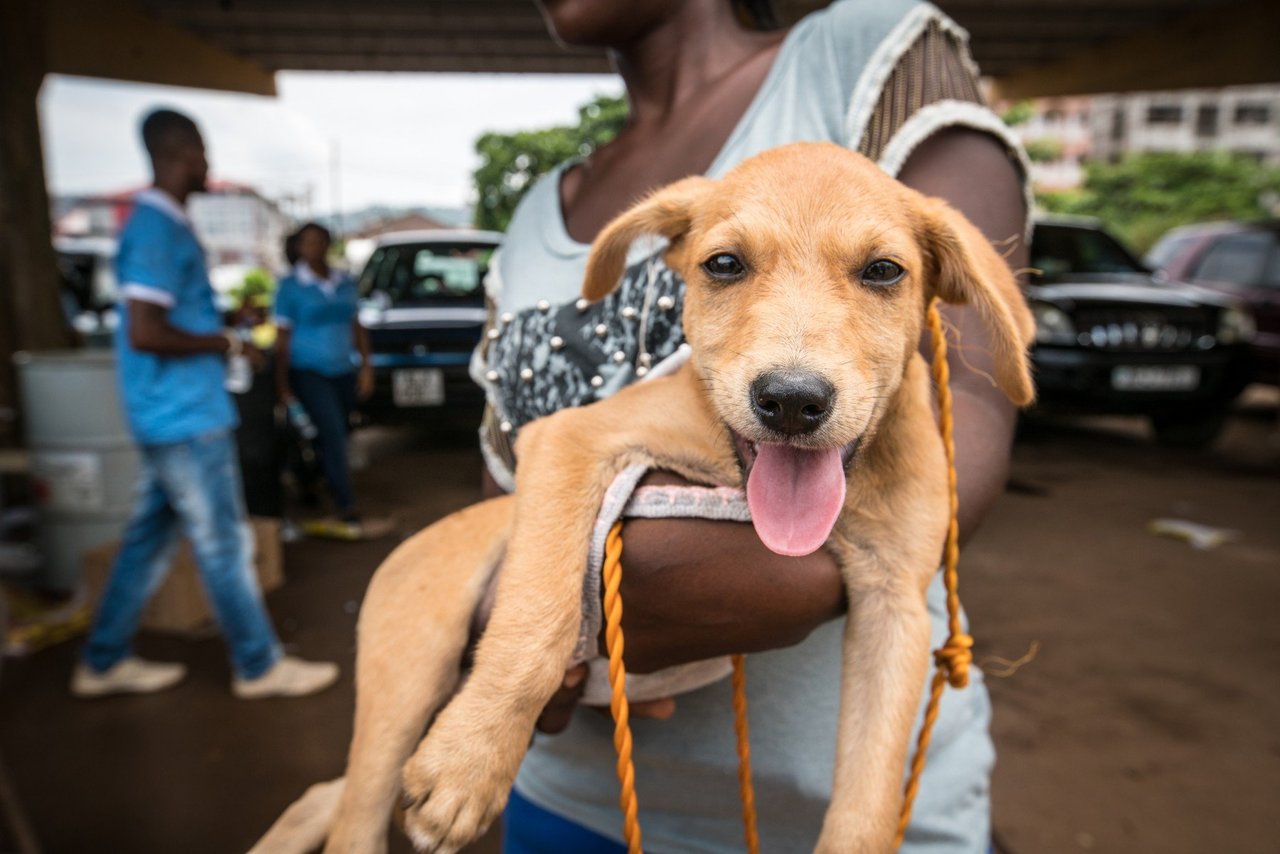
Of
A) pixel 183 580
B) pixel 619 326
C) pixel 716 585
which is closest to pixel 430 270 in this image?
pixel 619 326

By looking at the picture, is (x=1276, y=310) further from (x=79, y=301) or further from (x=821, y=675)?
(x=79, y=301)

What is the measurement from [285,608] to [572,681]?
3.93 metres

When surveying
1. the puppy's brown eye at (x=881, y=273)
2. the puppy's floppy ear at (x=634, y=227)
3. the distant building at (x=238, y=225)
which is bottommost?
the puppy's brown eye at (x=881, y=273)

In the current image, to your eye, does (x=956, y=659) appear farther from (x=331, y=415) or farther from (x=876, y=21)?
(x=331, y=415)

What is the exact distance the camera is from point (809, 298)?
0.94 m

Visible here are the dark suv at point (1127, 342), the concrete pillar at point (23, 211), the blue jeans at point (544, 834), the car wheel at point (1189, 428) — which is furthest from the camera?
the car wheel at point (1189, 428)

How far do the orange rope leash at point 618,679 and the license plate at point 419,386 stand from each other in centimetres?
119

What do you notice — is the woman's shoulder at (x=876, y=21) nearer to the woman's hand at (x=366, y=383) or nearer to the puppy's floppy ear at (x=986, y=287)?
the puppy's floppy ear at (x=986, y=287)

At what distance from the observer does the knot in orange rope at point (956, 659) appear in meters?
1.00

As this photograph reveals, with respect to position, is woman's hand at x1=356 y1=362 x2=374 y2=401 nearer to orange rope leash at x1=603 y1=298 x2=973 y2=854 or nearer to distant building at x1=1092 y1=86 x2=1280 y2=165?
orange rope leash at x1=603 y1=298 x2=973 y2=854

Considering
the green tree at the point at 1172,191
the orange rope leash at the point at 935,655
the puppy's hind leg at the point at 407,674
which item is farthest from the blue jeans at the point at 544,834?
the green tree at the point at 1172,191

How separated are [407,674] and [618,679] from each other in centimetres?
45

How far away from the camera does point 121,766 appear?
3.37 m

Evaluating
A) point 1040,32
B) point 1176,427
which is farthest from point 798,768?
point 1176,427
